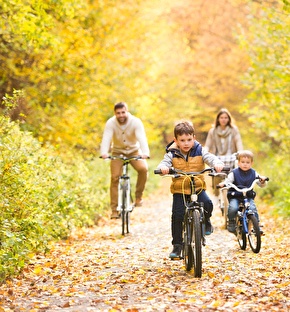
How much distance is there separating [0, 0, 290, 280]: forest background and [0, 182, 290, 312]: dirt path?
1.52ft

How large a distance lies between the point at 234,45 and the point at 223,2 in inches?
154

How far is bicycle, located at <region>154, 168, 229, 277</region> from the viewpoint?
7.23 m

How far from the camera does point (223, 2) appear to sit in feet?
106

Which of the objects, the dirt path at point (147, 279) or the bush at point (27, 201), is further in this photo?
the bush at point (27, 201)

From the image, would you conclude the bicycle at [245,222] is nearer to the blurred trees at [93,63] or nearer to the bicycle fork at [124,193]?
the bicycle fork at [124,193]

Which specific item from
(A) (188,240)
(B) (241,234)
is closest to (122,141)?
(B) (241,234)

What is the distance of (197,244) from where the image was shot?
7195 millimetres

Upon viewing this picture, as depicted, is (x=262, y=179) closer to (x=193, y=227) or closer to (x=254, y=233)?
(x=254, y=233)

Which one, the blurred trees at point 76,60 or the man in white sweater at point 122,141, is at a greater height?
the blurred trees at point 76,60

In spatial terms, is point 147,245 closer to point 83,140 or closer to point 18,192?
point 18,192

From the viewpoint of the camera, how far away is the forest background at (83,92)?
8453 mm

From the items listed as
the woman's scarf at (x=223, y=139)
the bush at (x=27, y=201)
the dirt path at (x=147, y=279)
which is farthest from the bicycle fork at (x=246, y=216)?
the woman's scarf at (x=223, y=139)

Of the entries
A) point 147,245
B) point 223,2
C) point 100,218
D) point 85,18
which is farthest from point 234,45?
point 147,245

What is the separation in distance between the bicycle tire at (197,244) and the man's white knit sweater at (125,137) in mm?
4159
